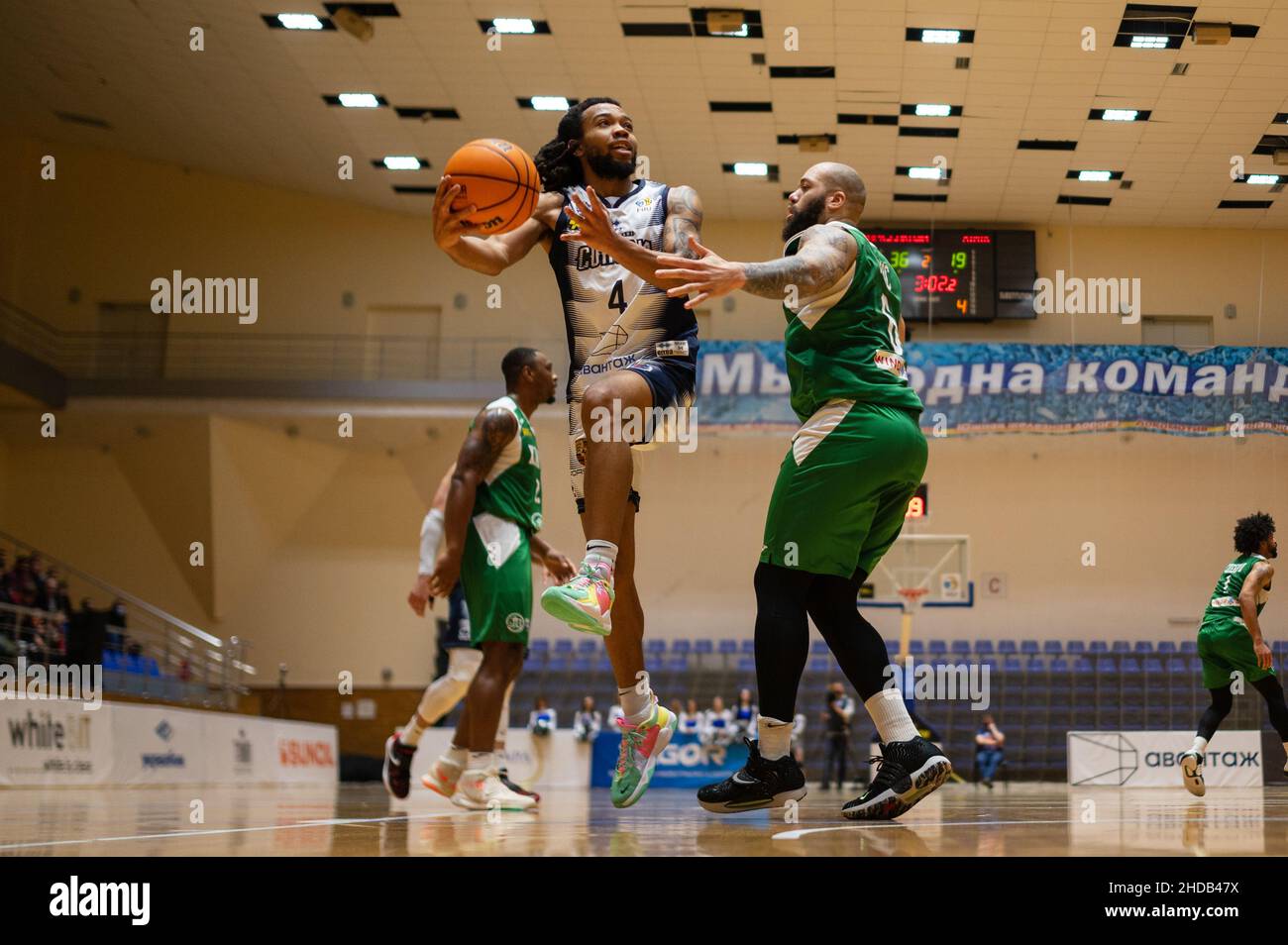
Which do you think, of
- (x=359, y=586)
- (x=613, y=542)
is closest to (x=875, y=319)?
(x=613, y=542)

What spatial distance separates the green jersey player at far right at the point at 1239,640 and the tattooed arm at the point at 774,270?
5.62 m

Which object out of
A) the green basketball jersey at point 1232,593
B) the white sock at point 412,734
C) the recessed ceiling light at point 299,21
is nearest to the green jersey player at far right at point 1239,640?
the green basketball jersey at point 1232,593

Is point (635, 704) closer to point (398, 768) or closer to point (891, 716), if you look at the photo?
point (891, 716)

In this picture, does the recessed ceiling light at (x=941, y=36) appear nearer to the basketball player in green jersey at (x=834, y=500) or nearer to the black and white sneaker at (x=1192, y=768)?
the black and white sneaker at (x=1192, y=768)

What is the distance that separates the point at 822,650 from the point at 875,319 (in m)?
14.5

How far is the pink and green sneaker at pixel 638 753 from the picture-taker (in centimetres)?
372

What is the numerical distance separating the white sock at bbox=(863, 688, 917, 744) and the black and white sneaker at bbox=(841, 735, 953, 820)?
0.10 feet

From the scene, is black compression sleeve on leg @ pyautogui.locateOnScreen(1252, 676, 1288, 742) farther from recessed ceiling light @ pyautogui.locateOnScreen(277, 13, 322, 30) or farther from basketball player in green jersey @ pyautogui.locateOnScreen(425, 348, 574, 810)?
recessed ceiling light @ pyautogui.locateOnScreen(277, 13, 322, 30)

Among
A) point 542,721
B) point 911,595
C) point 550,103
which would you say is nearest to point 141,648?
point 542,721

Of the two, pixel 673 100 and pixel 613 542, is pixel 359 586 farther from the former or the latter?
pixel 613 542

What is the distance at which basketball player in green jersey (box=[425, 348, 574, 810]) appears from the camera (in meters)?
4.61

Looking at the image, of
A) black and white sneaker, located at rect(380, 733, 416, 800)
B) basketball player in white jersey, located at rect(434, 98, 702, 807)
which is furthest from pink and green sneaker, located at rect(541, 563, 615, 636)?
black and white sneaker, located at rect(380, 733, 416, 800)
